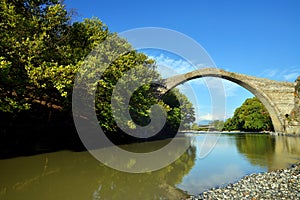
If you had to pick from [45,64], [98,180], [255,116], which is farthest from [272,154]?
[255,116]

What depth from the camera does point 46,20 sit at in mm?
16625

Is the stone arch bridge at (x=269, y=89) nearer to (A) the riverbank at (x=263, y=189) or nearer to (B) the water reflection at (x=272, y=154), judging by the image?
(B) the water reflection at (x=272, y=154)

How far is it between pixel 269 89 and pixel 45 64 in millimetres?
40588

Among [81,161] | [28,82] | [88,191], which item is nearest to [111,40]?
[28,82]

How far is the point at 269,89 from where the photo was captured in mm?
44625

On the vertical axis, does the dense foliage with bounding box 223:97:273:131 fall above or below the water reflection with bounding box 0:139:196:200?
above

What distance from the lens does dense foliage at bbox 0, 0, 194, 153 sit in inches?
540

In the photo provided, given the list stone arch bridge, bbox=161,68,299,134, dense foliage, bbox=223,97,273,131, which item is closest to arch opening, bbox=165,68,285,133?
stone arch bridge, bbox=161,68,299,134

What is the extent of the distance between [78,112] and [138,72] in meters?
6.61

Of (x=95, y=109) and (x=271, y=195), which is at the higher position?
(x=95, y=109)

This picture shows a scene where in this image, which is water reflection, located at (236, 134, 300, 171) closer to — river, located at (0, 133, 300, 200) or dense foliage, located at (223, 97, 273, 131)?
river, located at (0, 133, 300, 200)

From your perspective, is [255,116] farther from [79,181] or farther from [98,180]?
[79,181]

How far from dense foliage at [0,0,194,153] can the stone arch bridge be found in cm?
1954

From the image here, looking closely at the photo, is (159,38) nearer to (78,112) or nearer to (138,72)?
(138,72)
